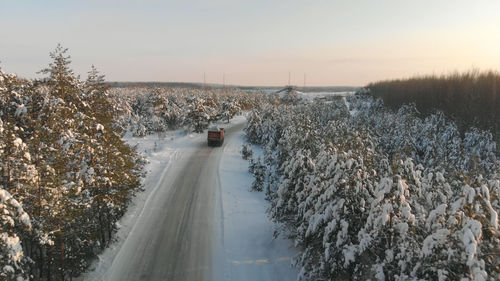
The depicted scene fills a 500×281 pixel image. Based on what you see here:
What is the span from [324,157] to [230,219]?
332 inches

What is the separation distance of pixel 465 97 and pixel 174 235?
24988mm

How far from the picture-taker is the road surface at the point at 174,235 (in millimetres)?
11758

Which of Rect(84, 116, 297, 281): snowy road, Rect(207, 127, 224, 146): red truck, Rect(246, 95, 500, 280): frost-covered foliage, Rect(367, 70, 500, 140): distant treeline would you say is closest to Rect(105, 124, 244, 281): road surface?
Rect(84, 116, 297, 281): snowy road

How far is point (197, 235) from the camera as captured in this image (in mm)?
14461

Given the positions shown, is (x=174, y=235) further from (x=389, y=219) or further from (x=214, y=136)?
(x=214, y=136)

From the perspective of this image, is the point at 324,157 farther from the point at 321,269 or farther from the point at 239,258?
the point at 239,258

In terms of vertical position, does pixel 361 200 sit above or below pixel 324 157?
below

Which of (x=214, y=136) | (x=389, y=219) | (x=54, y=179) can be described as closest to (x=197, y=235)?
(x=54, y=179)

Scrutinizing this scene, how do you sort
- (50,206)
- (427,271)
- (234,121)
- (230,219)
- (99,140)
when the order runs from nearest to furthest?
(427,271)
(50,206)
(99,140)
(230,219)
(234,121)

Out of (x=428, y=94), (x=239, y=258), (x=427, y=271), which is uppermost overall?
(x=428, y=94)

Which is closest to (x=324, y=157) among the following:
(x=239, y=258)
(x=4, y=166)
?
(x=239, y=258)

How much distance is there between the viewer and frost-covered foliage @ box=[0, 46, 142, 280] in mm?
7418

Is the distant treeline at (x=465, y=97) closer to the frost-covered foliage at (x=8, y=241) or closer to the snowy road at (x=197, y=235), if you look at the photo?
the snowy road at (x=197, y=235)

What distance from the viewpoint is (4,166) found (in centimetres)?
741
